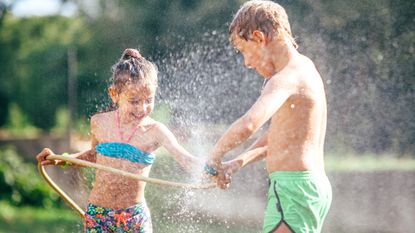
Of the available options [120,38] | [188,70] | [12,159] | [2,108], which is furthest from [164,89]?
[2,108]

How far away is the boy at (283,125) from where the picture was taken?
3.78 m

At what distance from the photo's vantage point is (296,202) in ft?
12.6

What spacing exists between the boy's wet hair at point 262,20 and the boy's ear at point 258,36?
0.02 metres

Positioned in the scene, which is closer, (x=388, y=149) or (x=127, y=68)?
(x=127, y=68)

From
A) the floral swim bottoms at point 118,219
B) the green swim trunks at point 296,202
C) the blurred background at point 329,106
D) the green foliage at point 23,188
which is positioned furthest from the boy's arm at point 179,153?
the green foliage at point 23,188

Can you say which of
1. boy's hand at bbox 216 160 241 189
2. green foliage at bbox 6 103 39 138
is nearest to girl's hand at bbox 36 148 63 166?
boy's hand at bbox 216 160 241 189

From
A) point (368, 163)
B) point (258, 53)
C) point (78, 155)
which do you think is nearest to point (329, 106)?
point (368, 163)

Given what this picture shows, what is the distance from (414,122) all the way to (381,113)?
1.07ft

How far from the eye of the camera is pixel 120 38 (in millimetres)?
12766

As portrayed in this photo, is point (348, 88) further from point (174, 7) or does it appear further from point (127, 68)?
point (127, 68)

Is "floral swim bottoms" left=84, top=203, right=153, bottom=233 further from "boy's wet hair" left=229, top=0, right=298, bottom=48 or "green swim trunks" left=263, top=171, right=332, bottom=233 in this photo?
"boy's wet hair" left=229, top=0, right=298, bottom=48

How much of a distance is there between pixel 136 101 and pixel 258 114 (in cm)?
106

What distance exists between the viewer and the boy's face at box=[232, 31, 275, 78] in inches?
158

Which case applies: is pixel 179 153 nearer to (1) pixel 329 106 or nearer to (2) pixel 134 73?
(2) pixel 134 73
